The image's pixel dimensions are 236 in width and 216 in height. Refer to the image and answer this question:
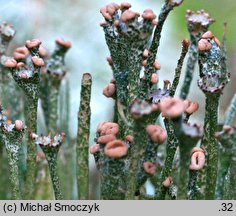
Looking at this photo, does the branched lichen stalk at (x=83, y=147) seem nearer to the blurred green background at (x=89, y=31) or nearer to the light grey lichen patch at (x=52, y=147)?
the light grey lichen patch at (x=52, y=147)

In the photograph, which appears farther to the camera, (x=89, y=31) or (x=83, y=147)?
(x=89, y=31)

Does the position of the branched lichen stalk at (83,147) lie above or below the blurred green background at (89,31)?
below

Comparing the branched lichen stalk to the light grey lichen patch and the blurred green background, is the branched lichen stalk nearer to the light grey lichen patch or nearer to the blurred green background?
the light grey lichen patch

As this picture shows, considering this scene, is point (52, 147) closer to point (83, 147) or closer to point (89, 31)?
point (83, 147)

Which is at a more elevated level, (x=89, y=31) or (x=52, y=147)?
(x=89, y=31)

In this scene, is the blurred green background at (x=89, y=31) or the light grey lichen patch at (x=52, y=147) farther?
the blurred green background at (x=89, y=31)

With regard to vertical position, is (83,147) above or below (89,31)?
below

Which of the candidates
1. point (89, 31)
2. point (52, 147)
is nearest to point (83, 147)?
point (52, 147)

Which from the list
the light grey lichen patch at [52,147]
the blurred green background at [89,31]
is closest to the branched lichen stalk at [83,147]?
the light grey lichen patch at [52,147]
